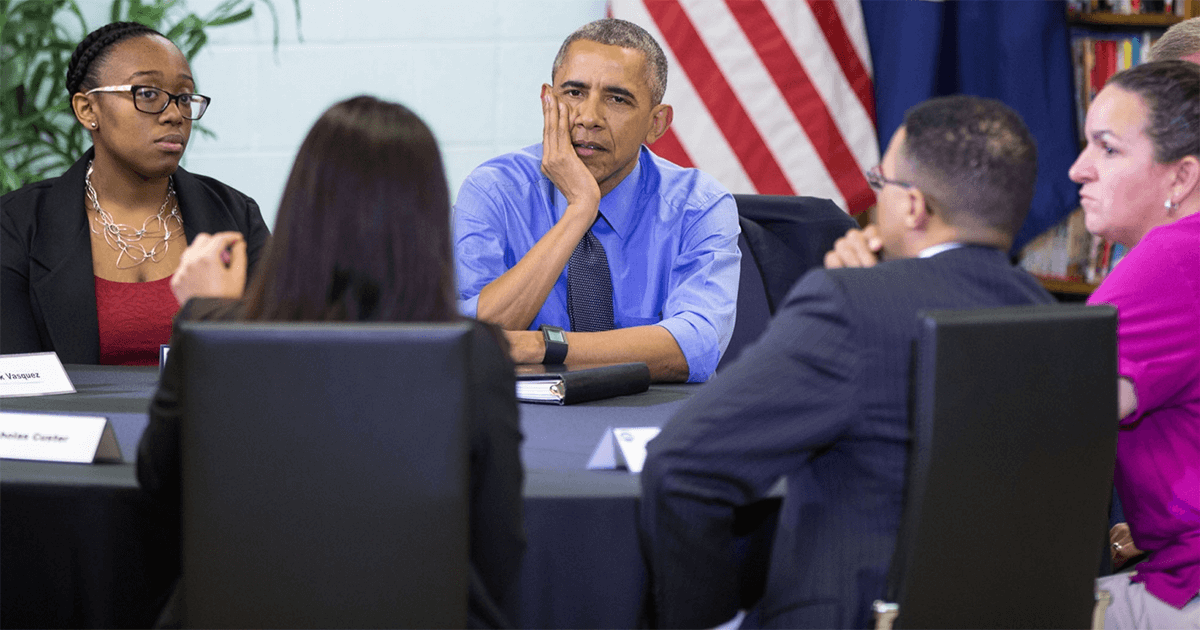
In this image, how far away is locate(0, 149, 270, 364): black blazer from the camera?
1.95 m

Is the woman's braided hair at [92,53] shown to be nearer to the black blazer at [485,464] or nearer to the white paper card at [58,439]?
the white paper card at [58,439]

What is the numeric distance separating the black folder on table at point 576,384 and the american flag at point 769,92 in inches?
63.9

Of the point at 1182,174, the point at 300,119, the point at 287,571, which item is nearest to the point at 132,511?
the point at 287,571

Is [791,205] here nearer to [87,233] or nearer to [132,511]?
[87,233]

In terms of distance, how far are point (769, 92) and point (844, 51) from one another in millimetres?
284

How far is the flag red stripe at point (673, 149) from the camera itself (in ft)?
10.3

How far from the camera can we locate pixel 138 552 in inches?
45.0

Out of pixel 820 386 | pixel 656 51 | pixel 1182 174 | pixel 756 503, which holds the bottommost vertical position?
pixel 756 503

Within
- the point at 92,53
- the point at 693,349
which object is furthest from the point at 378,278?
the point at 92,53

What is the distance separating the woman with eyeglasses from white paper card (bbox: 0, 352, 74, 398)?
291 mm

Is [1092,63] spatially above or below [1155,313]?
above

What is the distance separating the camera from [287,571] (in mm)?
944

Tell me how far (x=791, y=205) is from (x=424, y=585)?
1.76 meters

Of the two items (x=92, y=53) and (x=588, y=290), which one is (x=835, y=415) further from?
(x=92, y=53)
